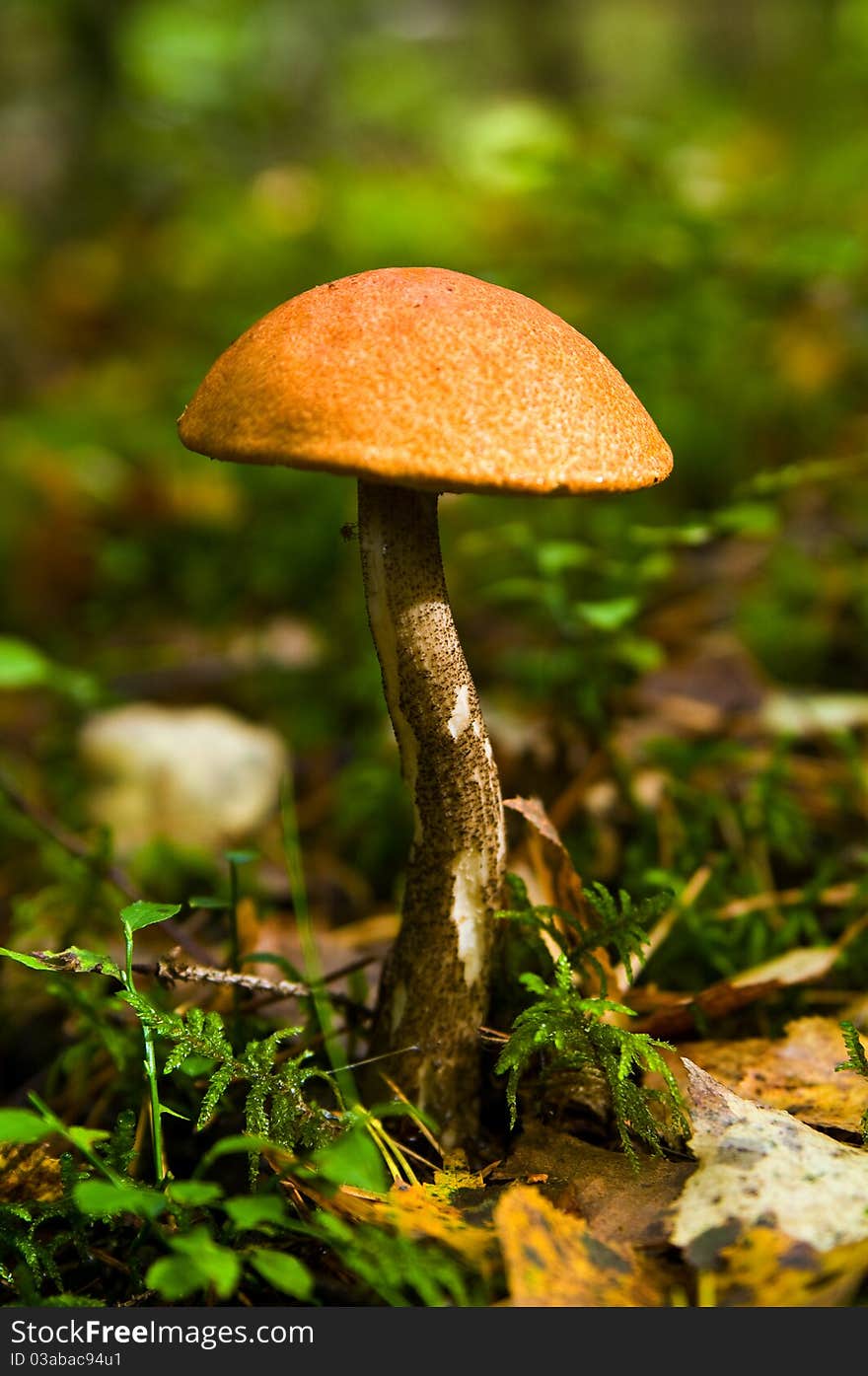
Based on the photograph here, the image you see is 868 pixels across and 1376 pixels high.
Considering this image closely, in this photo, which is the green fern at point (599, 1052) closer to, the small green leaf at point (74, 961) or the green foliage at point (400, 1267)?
the green foliage at point (400, 1267)

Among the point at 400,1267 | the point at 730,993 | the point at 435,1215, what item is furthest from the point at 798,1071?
the point at 400,1267

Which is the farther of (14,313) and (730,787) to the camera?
(14,313)

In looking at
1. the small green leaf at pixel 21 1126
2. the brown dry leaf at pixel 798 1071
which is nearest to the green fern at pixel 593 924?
the brown dry leaf at pixel 798 1071

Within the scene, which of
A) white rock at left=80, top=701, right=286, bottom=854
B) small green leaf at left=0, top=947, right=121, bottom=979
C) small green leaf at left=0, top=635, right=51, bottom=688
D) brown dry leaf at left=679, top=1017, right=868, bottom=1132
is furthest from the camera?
white rock at left=80, top=701, right=286, bottom=854

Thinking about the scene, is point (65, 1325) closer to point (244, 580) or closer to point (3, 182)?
point (244, 580)

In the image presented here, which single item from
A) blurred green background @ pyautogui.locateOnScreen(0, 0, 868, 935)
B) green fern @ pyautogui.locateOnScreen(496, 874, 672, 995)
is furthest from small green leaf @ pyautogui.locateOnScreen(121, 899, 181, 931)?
blurred green background @ pyautogui.locateOnScreen(0, 0, 868, 935)

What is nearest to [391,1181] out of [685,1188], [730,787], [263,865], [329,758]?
[685,1188]

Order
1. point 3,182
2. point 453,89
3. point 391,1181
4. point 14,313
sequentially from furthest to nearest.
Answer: point 453,89 < point 3,182 < point 14,313 < point 391,1181

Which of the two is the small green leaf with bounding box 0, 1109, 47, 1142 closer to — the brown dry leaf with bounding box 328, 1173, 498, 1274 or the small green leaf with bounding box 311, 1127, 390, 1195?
the small green leaf with bounding box 311, 1127, 390, 1195
